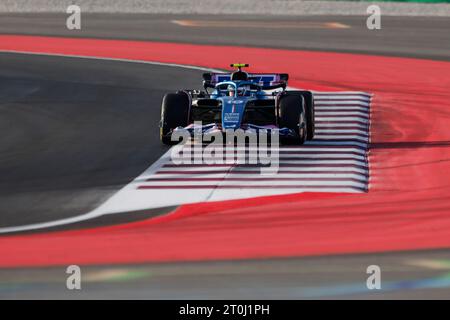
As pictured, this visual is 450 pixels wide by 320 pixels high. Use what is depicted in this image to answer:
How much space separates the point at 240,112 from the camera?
21.1 m

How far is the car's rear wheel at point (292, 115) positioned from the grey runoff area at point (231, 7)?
23.1 meters

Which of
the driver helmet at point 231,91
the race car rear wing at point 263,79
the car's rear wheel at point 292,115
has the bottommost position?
the car's rear wheel at point 292,115

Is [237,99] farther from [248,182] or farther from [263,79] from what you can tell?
[248,182]

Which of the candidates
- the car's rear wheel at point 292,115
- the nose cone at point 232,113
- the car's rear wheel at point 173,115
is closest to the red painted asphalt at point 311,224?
the car's rear wheel at point 292,115

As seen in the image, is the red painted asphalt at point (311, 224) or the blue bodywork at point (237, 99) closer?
the red painted asphalt at point (311, 224)

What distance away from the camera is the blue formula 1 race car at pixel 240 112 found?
21.1 metres

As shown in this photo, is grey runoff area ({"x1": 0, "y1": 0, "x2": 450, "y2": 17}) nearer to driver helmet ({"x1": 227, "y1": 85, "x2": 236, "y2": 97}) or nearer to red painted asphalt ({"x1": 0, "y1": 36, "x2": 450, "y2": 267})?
red painted asphalt ({"x1": 0, "y1": 36, "x2": 450, "y2": 267})

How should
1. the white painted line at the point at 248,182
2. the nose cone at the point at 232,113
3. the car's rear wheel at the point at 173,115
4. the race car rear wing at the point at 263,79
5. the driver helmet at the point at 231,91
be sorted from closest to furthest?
the white painted line at the point at 248,182, the nose cone at the point at 232,113, the car's rear wheel at the point at 173,115, the driver helmet at the point at 231,91, the race car rear wing at the point at 263,79

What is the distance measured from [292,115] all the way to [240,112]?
80cm

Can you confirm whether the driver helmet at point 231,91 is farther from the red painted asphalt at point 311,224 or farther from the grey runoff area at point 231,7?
the grey runoff area at point 231,7

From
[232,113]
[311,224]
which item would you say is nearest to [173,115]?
[232,113]

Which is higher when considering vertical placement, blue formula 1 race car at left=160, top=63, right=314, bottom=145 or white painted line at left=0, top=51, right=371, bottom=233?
blue formula 1 race car at left=160, top=63, right=314, bottom=145

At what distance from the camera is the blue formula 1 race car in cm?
2109

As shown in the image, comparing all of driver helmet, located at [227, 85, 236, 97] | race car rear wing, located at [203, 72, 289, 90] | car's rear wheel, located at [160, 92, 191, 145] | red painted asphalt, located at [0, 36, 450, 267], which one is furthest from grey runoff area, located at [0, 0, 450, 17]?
car's rear wheel, located at [160, 92, 191, 145]
